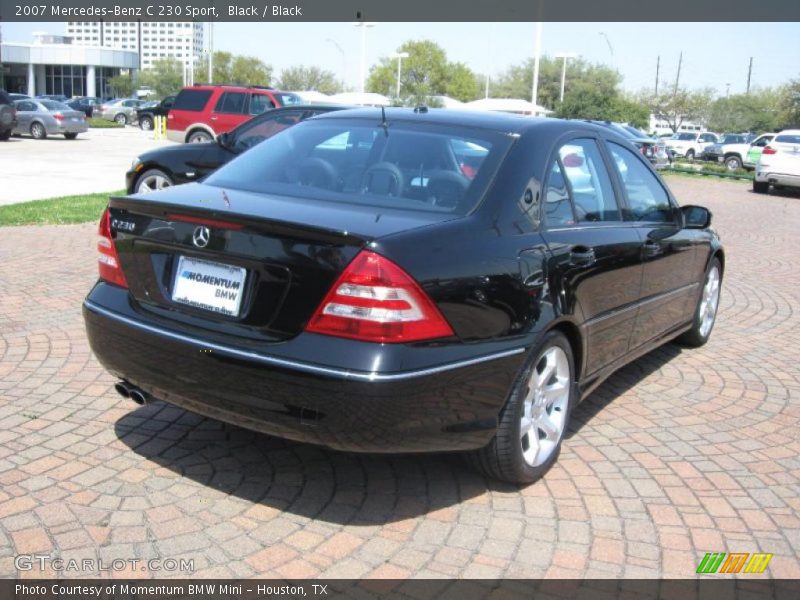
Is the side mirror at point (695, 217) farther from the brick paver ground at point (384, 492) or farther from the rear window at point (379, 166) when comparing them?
the rear window at point (379, 166)

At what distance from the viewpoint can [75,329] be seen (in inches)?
228

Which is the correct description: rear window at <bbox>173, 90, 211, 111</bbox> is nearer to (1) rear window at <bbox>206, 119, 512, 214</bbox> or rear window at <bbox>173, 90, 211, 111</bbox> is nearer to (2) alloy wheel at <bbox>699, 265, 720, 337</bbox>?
(2) alloy wheel at <bbox>699, 265, 720, 337</bbox>

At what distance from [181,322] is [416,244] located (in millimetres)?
1034

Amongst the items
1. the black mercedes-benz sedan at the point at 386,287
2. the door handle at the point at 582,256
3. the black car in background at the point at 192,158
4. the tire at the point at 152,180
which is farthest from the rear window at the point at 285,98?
the door handle at the point at 582,256

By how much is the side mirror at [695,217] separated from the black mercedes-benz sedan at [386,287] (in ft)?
3.46

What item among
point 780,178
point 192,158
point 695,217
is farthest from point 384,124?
point 780,178

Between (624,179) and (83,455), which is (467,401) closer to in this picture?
(83,455)

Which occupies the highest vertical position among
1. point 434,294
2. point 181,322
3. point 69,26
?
point 69,26

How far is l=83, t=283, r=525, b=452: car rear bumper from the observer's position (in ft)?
9.86

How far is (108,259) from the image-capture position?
377 cm

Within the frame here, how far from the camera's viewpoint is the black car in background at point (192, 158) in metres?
10.4

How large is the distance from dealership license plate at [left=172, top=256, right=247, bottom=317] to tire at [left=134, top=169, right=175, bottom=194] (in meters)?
7.44

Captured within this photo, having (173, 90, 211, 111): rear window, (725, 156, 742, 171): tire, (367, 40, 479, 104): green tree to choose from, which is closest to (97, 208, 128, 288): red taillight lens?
(173, 90, 211, 111): rear window
